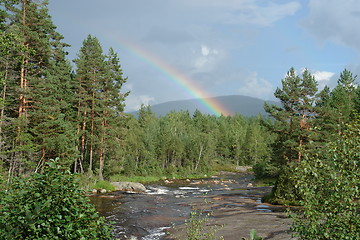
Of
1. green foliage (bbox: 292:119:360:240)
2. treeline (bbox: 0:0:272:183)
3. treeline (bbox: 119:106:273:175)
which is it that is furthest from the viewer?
treeline (bbox: 119:106:273:175)

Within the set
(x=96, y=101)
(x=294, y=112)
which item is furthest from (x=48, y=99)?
(x=294, y=112)

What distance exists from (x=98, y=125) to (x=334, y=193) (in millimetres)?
39934

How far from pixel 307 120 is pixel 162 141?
40824 millimetres

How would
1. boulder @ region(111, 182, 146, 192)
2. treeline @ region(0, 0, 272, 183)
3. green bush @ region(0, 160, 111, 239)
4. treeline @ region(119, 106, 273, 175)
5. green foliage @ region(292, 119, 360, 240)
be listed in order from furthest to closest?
treeline @ region(119, 106, 273, 175)
boulder @ region(111, 182, 146, 192)
treeline @ region(0, 0, 272, 183)
green foliage @ region(292, 119, 360, 240)
green bush @ region(0, 160, 111, 239)

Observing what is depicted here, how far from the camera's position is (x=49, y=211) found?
5.13m

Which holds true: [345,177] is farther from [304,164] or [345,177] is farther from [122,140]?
[122,140]

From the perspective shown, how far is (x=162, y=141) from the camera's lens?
242ft

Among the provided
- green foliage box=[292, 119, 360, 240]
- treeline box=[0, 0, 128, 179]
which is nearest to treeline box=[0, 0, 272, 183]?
treeline box=[0, 0, 128, 179]

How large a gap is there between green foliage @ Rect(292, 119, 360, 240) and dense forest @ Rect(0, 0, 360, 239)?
0.07ft

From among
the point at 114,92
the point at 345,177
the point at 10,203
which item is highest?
the point at 114,92

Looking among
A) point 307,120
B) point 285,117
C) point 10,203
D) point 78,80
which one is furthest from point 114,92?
point 10,203

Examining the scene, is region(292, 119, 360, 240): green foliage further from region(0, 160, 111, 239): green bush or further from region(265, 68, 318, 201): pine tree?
region(265, 68, 318, 201): pine tree

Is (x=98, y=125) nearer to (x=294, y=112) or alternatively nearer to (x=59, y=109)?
(x=59, y=109)

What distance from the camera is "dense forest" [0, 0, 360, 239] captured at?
579cm
